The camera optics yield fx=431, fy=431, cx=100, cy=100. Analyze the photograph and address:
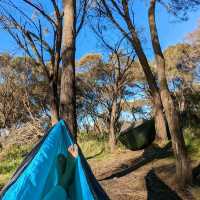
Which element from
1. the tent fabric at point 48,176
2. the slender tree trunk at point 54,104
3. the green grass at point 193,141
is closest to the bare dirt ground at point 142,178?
the green grass at point 193,141

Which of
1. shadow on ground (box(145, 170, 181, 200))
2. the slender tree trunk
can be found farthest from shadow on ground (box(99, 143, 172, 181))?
the slender tree trunk

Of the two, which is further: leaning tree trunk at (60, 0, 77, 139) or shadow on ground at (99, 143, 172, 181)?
shadow on ground at (99, 143, 172, 181)

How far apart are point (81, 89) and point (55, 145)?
823 inches

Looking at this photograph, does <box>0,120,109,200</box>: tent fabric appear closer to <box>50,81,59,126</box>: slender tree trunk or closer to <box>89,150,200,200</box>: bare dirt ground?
<box>89,150,200,200</box>: bare dirt ground

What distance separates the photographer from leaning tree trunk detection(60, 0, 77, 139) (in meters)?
6.21

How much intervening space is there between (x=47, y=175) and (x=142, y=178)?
15.2 feet

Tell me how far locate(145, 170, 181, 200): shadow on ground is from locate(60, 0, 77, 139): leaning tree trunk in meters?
2.25

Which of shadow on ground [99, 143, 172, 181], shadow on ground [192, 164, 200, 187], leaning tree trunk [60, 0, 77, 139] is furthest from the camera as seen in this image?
shadow on ground [99, 143, 172, 181]

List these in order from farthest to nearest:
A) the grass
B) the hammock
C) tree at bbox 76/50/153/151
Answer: tree at bbox 76/50/153/151 → the hammock → the grass

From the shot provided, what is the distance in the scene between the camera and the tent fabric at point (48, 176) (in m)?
3.88

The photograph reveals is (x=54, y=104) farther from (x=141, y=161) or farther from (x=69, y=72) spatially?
(x=69, y=72)

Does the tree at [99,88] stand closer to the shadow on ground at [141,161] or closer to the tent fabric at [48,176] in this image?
the shadow on ground at [141,161]

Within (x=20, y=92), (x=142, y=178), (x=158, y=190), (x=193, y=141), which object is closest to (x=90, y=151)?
(x=193, y=141)

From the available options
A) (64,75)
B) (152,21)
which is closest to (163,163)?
(152,21)
